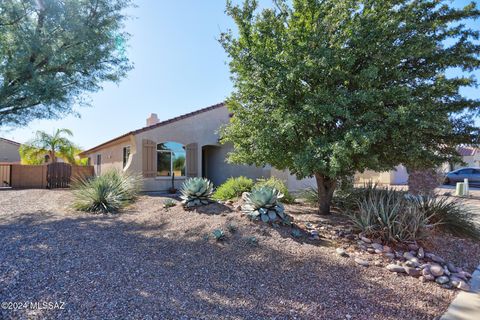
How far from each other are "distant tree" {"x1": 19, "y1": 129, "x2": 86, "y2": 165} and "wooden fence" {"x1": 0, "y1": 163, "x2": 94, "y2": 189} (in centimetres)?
305

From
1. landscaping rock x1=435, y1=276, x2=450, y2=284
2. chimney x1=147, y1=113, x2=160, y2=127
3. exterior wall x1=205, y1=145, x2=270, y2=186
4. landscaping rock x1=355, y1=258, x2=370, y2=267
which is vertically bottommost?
landscaping rock x1=435, y1=276, x2=450, y2=284

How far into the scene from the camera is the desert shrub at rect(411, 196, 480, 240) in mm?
6625

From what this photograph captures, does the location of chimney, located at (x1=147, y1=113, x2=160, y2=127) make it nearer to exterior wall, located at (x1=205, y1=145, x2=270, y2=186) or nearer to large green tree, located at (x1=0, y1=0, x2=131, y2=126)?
exterior wall, located at (x1=205, y1=145, x2=270, y2=186)

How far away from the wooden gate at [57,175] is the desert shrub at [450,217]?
61.8ft

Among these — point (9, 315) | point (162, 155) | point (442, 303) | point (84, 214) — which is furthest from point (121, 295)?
point (162, 155)

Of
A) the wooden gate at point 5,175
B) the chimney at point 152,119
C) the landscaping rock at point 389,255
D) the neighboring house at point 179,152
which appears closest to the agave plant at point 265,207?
the landscaping rock at point 389,255

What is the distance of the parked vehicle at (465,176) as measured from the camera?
21859 mm

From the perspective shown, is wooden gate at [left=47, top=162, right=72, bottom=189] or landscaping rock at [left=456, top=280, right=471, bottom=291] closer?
landscaping rock at [left=456, top=280, right=471, bottom=291]

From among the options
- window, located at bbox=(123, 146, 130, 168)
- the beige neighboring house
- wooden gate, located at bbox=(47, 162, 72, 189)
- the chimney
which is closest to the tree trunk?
window, located at bbox=(123, 146, 130, 168)

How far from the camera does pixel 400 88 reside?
5.43m

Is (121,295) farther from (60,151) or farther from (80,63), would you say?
(60,151)

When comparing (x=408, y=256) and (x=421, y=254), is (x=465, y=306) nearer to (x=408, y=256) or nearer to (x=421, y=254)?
(x=408, y=256)

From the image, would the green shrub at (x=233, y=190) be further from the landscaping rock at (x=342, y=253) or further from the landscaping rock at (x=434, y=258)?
the landscaping rock at (x=434, y=258)

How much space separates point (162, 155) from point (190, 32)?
A: 20.4 feet
